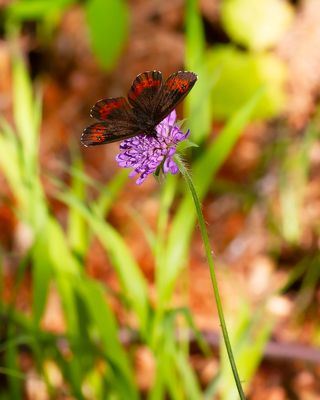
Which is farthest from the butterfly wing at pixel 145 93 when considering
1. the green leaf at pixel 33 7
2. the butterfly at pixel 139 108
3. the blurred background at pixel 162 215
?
the green leaf at pixel 33 7

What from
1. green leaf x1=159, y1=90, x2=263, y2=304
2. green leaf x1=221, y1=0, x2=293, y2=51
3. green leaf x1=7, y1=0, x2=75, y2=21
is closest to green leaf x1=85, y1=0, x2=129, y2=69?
green leaf x1=7, y1=0, x2=75, y2=21

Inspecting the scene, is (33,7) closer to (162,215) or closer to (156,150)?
(162,215)

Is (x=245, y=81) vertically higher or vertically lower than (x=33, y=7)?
lower

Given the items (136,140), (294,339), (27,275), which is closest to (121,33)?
(27,275)

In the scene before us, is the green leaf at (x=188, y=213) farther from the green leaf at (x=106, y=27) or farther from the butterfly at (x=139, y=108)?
the green leaf at (x=106, y=27)

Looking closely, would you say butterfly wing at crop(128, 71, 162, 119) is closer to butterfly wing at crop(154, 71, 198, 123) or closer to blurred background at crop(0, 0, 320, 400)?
butterfly wing at crop(154, 71, 198, 123)

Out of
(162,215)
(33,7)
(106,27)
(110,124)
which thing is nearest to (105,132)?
(110,124)
